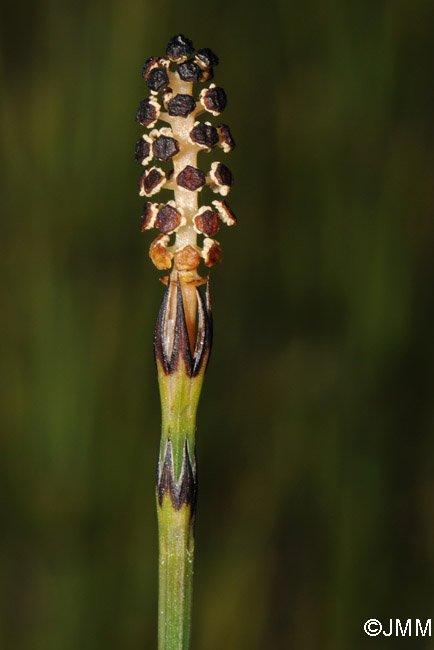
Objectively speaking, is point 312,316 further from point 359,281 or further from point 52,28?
point 52,28

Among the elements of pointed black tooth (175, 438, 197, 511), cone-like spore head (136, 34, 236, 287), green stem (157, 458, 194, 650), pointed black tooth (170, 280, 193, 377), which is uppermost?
cone-like spore head (136, 34, 236, 287)

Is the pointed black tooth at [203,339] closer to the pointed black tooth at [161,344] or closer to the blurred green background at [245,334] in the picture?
the pointed black tooth at [161,344]


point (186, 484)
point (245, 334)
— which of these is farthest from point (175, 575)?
point (245, 334)

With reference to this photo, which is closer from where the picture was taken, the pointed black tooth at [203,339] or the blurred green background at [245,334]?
the pointed black tooth at [203,339]

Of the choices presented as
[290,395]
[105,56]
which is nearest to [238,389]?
[290,395]

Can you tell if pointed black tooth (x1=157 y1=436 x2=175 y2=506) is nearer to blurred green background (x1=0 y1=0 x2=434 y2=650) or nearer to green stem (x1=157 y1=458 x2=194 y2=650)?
green stem (x1=157 y1=458 x2=194 y2=650)

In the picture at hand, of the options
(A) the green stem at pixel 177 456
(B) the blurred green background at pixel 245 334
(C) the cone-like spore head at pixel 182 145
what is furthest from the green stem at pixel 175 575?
(B) the blurred green background at pixel 245 334

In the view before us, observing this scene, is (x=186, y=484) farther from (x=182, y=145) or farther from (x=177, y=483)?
(x=182, y=145)

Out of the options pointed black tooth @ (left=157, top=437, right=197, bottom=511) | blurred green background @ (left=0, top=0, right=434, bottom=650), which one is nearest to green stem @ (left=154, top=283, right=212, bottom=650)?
pointed black tooth @ (left=157, top=437, right=197, bottom=511)
